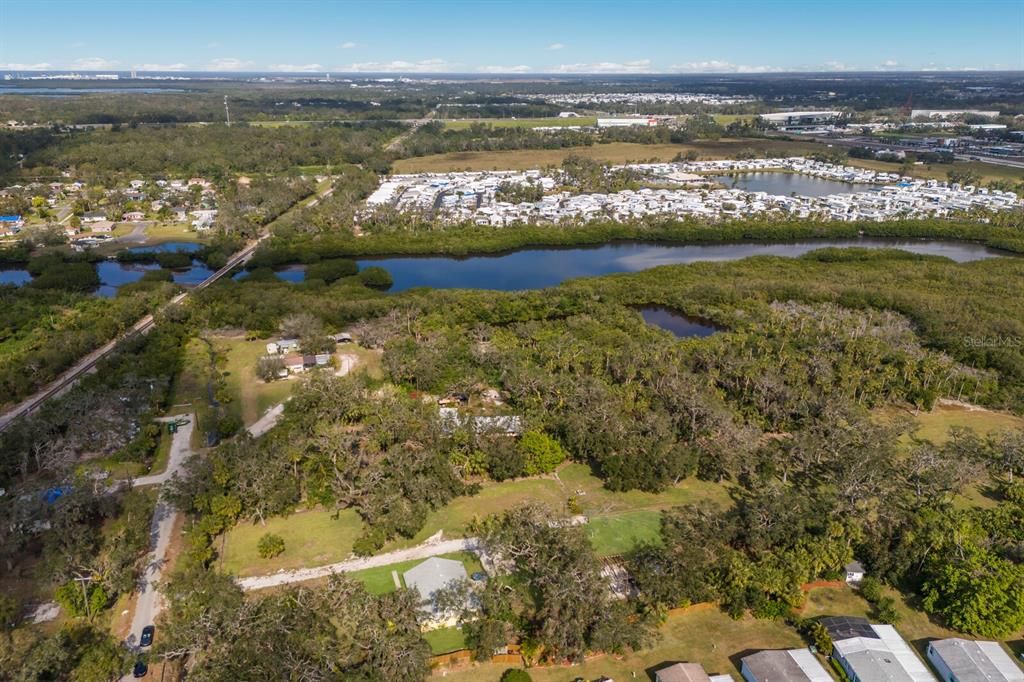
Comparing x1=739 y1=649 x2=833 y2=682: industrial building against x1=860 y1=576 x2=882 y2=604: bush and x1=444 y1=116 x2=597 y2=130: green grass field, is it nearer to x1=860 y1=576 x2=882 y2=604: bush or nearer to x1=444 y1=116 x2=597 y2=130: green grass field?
x1=860 y1=576 x2=882 y2=604: bush

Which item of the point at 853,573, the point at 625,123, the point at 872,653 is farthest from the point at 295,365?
the point at 625,123

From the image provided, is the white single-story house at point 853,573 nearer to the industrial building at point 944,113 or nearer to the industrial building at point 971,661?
the industrial building at point 971,661

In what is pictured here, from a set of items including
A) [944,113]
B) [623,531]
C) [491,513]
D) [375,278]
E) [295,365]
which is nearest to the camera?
[623,531]

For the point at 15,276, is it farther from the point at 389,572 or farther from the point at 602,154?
the point at 602,154

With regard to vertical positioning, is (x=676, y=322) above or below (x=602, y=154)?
below

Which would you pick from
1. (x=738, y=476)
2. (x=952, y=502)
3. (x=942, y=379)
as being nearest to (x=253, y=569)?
(x=738, y=476)

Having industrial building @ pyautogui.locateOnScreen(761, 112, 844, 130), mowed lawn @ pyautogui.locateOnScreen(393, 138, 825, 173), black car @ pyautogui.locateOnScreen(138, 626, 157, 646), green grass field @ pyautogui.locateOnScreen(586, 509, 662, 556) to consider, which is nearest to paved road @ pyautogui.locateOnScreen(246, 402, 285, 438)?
black car @ pyautogui.locateOnScreen(138, 626, 157, 646)

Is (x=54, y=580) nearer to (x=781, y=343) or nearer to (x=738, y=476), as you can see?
(x=738, y=476)
